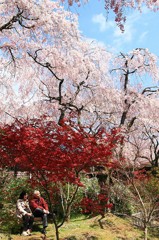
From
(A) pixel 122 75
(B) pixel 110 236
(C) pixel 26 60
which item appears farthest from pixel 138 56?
(B) pixel 110 236

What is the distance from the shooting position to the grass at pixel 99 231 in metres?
8.99

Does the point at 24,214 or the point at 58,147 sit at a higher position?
the point at 58,147

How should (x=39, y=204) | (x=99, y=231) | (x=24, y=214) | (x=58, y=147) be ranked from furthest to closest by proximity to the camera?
(x=99, y=231) → (x=39, y=204) → (x=24, y=214) → (x=58, y=147)

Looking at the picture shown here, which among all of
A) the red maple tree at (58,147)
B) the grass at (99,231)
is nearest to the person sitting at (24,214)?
the grass at (99,231)

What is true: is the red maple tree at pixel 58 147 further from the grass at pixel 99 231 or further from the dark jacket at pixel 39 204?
the grass at pixel 99 231

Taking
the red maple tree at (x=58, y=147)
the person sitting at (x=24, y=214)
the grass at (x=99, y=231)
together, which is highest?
the red maple tree at (x=58, y=147)

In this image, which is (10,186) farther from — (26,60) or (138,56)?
(138,56)

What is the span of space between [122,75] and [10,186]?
8.36m

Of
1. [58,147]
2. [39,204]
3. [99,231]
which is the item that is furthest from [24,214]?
[58,147]

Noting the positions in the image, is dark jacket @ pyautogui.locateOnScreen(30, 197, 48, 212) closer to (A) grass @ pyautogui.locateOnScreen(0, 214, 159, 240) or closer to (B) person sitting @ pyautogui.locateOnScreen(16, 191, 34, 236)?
(B) person sitting @ pyautogui.locateOnScreen(16, 191, 34, 236)

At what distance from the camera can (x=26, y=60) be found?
13867mm

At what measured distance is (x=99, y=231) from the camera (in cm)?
980

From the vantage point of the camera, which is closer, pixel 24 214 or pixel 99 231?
pixel 24 214

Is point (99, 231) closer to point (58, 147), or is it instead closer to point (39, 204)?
point (39, 204)
